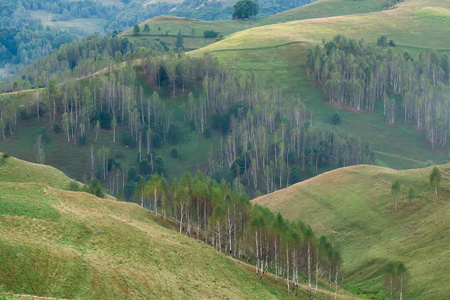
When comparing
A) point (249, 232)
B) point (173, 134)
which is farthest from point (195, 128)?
point (249, 232)

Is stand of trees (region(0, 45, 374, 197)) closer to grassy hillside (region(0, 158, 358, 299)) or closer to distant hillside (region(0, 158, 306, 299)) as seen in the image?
grassy hillside (region(0, 158, 358, 299))

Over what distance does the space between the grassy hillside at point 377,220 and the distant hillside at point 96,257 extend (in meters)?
24.0

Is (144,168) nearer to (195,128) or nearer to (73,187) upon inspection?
(195,128)

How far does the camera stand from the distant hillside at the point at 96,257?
45.9 metres

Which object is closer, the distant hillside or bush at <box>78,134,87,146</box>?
the distant hillside

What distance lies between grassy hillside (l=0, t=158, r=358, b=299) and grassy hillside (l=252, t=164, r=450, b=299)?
2328 cm

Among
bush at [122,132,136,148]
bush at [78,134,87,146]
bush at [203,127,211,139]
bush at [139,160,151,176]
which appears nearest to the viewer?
bush at [139,160,151,176]

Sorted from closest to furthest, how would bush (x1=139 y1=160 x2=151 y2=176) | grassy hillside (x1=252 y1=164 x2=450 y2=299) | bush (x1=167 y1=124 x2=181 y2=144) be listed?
grassy hillside (x1=252 y1=164 x2=450 y2=299) → bush (x1=139 y1=160 x2=151 y2=176) → bush (x1=167 y1=124 x2=181 y2=144)

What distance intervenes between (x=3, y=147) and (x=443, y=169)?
12959 centimetres

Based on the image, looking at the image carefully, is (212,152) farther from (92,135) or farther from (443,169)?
(443,169)

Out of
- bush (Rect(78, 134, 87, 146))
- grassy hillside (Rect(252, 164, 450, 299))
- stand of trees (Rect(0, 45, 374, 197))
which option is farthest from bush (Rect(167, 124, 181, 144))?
grassy hillside (Rect(252, 164, 450, 299))

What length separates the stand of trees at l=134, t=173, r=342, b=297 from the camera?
73.6 metres

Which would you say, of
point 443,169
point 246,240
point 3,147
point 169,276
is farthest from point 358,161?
point 169,276

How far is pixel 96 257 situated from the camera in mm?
52250
